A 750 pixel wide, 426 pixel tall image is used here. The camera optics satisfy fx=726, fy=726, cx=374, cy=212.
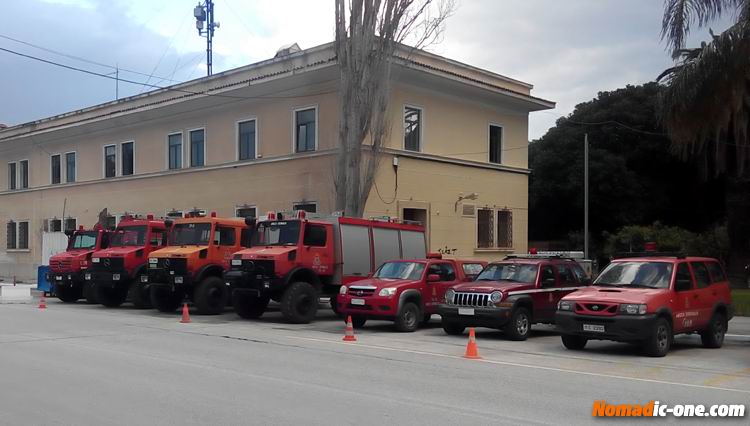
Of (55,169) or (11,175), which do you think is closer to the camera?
(55,169)

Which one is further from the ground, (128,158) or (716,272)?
(128,158)

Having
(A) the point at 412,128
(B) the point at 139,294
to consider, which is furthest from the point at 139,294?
(A) the point at 412,128

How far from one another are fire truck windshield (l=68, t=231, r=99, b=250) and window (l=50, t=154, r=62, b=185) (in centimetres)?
1771

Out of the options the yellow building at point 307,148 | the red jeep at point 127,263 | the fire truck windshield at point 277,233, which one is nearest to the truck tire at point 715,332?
the fire truck windshield at point 277,233

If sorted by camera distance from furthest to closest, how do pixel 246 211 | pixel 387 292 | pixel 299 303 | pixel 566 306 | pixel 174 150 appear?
pixel 174 150
pixel 246 211
pixel 299 303
pixel 387 292
pixel 566 306

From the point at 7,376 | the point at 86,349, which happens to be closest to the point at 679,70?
the point at 86,349

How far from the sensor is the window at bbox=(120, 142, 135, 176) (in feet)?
121

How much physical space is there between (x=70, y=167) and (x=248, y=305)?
26.1m

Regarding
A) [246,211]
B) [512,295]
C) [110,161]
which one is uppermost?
[110,161]

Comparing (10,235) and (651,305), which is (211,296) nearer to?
(651,305)

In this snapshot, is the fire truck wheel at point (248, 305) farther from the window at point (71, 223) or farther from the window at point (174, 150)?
the window at point (71, 223)

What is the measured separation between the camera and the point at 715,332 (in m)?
14.4

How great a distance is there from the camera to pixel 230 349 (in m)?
13.1

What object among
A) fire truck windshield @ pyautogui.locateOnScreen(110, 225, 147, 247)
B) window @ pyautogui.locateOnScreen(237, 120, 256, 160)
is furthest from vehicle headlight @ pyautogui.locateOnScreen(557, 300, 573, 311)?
window @ pyautogui.locateOnScreen(237, 120, 256, 160)
